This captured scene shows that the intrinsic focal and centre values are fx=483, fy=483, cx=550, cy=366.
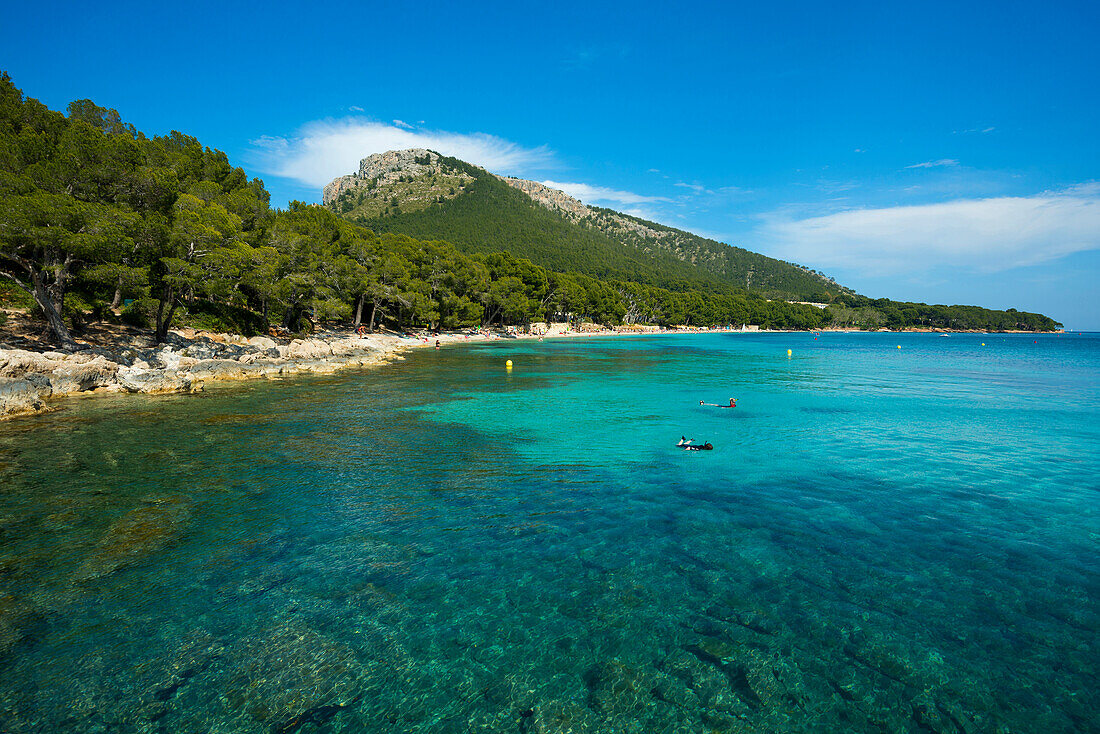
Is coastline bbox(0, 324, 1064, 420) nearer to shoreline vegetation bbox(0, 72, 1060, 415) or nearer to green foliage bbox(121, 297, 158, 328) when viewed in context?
shoreline vegetation bbox(0, 72, 1060, 415)

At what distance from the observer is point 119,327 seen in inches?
1400

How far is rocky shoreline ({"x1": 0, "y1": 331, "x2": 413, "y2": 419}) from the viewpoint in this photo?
21789 mm

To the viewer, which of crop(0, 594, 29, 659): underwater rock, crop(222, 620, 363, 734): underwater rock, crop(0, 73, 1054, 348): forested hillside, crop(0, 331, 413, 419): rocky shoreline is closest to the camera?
crop(222, 620, 363, 734): underwater rock

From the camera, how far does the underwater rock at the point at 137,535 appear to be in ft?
29.0

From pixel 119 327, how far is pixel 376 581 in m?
40.0

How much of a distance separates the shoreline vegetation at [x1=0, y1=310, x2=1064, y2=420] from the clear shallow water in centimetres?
526

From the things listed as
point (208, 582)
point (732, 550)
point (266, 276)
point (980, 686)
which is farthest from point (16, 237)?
point (980, 686)

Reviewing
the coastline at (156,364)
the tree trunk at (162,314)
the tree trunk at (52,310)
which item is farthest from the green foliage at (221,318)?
the tree trunk at (52,310)

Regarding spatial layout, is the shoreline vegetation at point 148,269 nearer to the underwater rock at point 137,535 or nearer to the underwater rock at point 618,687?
the underwater rock at point 137,535

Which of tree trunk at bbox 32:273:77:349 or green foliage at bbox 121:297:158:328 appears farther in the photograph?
green foliage at bbox 121:297:158:328

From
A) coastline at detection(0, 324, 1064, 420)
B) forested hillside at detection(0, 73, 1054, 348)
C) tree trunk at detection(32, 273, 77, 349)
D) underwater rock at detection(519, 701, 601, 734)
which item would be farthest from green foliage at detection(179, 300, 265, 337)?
underwater rock at detection(519, 701, 601, 734)

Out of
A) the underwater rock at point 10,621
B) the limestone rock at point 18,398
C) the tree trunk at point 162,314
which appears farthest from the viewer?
the tree trunk at point 162,314

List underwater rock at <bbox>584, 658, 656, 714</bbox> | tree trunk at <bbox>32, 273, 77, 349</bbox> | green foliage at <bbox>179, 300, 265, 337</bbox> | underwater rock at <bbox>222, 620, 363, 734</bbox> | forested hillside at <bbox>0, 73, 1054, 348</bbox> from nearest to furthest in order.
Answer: underwater rock at <bbox>222, 620, 363, 734</bbox> → underwater rock at <bbox>584, 658, 656, 714</bbox> → forested hillside at <bbox>0, 73, 1054, 348</bbox> → tree trunk at <bbox>32, 273, 77, 349</bbox> → green foliage at <bbox>179, 300, 265, 337</bbox>

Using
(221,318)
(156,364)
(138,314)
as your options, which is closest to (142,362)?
(156,364)
